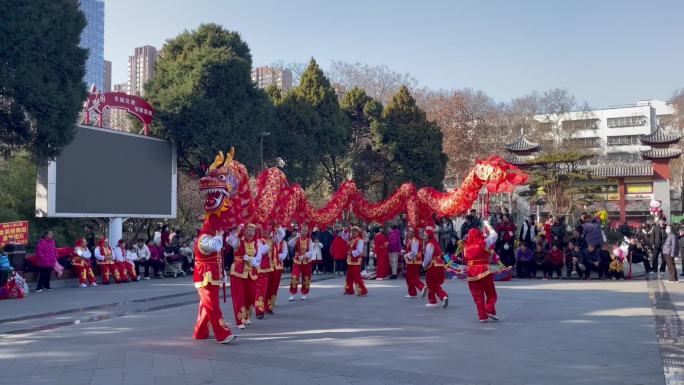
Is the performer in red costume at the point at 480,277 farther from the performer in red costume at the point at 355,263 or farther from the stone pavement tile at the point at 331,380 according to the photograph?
the stone pavement tile at the point at 331,380

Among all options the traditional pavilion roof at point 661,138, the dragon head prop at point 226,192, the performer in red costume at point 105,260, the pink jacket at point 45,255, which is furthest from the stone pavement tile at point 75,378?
the traditional pavilion roof at point 661,138

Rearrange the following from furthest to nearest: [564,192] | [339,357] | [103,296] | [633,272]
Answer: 1. [564,192]
2. [633,272]
3. [103,296]
4. [339,357]

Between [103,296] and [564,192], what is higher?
[564,192]

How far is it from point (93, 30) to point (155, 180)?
8169cm

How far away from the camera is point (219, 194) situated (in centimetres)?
859

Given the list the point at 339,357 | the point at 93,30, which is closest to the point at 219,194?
Answer: the point at 339,357

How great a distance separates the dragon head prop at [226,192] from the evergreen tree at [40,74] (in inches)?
340

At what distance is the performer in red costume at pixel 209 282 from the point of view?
813 cm

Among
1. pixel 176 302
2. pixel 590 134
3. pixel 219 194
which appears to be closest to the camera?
pixel 219 194

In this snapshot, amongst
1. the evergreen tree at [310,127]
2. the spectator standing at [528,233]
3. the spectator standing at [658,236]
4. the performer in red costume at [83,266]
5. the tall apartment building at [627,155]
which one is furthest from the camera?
the tall apartment building at [627,155]

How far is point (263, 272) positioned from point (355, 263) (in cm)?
381

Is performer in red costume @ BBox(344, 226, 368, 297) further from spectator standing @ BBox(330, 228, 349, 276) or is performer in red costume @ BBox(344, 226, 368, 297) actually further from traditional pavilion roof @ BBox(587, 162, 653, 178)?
traditional pavilion roof @ BBox(587, 162, 653, 178)

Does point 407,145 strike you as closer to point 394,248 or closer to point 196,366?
point 394,248

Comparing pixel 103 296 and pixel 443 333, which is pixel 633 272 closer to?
pixel 443 333
